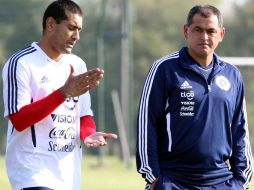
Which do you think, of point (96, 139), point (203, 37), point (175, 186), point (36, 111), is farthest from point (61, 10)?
point (175, 186)

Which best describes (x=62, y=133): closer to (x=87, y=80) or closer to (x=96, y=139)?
(x=96, y=139)

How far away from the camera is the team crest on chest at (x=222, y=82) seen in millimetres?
6307

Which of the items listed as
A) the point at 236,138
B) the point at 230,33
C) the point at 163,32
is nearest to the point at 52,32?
the point at 236,138

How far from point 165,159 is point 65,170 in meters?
Result: 0.71

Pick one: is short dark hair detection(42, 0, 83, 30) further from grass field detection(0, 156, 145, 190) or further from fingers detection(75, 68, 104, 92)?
grass field detection(0, 156, 145, 190)

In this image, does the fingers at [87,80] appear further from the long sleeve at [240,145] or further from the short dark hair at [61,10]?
the long sleeve at [240,145]

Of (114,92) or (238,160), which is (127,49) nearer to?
(114,92)

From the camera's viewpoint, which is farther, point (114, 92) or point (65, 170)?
point (114, 92)

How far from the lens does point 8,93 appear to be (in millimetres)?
6391

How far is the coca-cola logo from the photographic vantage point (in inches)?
251

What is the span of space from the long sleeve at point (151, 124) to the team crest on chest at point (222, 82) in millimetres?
382

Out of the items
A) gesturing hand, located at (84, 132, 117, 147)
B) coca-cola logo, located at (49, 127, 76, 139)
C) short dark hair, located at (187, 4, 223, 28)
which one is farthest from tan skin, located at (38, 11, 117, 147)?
short dark hair, located at (187, 4, 223, 28)

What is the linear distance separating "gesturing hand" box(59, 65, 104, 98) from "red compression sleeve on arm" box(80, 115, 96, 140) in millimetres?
441

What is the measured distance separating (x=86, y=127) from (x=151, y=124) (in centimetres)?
62
